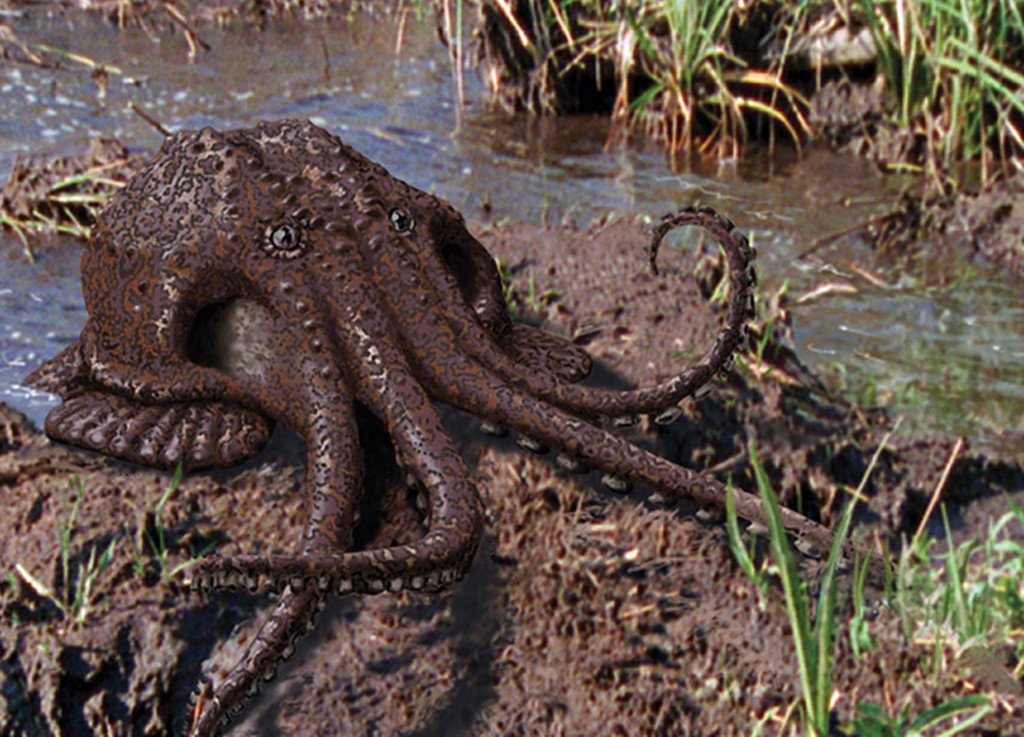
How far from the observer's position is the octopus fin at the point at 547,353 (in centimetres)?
387

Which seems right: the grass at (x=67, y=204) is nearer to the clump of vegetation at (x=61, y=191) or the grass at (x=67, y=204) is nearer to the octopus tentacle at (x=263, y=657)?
the clump of vegetation at (x=61, y=191)

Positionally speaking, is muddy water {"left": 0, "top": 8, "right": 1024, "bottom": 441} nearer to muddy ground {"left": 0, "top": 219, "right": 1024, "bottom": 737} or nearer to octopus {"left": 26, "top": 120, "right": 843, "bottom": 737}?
octopus {"left": 26, "top": 120, "right": 843, "bottom": 737}

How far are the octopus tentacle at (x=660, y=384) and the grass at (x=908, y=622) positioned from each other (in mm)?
503

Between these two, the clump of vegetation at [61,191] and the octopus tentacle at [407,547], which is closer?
the octopus tentacle at [407,547]

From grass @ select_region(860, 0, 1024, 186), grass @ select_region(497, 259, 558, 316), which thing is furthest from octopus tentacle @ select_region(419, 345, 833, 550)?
grass @ select_region(860, 0, 1024, 186)

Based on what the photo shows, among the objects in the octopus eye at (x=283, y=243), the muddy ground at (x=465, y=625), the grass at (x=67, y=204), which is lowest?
the muddy ground at (x=465, y=625)

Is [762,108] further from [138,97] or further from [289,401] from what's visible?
[289,401]

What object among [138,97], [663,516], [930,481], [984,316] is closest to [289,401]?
[663,516]

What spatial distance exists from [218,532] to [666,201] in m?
4.14

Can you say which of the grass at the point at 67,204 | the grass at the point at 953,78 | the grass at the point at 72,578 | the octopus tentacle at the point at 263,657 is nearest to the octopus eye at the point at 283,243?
the grass at the point at 72,578

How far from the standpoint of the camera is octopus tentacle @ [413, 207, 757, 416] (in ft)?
11.3

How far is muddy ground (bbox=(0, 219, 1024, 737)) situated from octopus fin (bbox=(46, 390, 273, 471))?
0.24 feet

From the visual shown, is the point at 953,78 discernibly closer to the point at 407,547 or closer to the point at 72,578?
the point at 407,547

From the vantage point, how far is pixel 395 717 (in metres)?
3.14
